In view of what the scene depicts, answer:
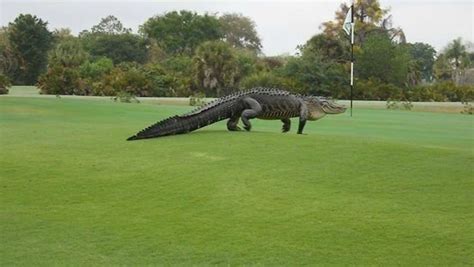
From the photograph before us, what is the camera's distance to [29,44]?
180 feet

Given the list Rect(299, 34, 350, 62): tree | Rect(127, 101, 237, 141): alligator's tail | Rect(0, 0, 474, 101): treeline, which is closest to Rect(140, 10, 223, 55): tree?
Rect(0, 0, 474, 101): treeline

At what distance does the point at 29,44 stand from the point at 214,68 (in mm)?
21015

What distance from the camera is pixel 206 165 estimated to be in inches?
333

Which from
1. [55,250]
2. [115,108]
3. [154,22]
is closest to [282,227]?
[55,250]

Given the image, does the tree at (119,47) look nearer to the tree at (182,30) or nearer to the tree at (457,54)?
the tree at (182,30)

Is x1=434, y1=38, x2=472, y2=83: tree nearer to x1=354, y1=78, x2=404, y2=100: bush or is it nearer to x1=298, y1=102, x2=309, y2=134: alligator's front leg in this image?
x1=354, y1=78, x2=404, y2=100: bush

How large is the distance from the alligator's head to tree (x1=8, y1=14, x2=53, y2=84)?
47395 mm

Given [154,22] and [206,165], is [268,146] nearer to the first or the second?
[206,165]

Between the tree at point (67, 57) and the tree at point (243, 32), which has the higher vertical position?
the tree at point (243, 32)

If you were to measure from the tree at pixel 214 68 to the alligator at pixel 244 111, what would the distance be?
30.5 m

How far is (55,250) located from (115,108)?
15.7 m

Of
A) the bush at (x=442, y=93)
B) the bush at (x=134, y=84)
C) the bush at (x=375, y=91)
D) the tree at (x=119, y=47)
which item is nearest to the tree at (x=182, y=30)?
the tree at (x=119, y=47)

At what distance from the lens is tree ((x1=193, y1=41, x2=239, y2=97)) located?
138ft

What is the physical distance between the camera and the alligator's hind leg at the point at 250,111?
36.7 ft
